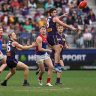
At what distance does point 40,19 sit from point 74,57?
4.18 metres

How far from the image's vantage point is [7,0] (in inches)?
1165

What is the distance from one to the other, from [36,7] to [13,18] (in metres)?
2.72

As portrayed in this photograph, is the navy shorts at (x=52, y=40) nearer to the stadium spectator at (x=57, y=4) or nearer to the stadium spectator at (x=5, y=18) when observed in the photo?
the stadium spectator at (x=5, y=18)

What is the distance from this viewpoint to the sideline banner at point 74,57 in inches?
1013

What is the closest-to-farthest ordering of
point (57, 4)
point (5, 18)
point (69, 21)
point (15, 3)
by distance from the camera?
point (5, 18)
point (69, 21)
point (15, 3)
point (57, 4)

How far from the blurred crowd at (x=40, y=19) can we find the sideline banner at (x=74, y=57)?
391mm

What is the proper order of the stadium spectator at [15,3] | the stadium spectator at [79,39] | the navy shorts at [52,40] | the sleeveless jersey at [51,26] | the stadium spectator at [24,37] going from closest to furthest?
the sleeveless jersey at [51,26], the navy shorts at [52,40], the stadium spectator at [24,37], the stadium spectator at [79,39], the stadium spectator at [15,3]

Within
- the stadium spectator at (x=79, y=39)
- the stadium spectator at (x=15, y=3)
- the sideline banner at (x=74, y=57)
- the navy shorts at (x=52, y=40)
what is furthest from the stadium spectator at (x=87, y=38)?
the navy shorts at (x=52, y=40)

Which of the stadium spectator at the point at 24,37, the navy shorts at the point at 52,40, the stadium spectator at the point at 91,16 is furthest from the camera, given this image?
the stadium spectator at the point at 91,16

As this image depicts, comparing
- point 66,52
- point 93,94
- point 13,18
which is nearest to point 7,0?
point 13,18

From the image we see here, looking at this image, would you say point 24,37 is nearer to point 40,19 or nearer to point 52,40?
point 40,19

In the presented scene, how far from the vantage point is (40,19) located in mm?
28438

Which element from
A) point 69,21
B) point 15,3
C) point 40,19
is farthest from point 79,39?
point 15,3

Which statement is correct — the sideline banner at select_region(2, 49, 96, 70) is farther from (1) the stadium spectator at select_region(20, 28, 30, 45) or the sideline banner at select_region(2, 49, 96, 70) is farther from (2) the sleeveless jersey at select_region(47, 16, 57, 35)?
(2) the sleeveless jersey at select_region(47, 16, 57, 35)
